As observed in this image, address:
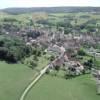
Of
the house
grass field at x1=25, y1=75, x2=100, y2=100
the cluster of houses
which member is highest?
grass field at x1=25, y1=75, x2=100, y2=100

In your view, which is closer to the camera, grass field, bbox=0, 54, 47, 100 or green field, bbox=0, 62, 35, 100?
green field, bbox=0, 62, 35, 100

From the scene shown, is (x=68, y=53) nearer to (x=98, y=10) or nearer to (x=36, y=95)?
(x=36, y=95)

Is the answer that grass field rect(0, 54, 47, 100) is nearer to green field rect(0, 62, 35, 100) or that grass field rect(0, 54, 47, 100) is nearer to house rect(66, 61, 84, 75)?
green field rect(0, 62, 35, 100)

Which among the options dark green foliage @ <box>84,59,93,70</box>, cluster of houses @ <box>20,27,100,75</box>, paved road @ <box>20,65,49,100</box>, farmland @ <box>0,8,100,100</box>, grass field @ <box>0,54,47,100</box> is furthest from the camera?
dark green foliage @ <box>84,59,93,70</box>

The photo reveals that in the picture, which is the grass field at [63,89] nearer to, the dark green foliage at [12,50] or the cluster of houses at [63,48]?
the cluster of houses at [63,48]

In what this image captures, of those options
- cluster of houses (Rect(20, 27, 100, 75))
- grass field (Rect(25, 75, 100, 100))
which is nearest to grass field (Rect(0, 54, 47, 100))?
grass field (Rect(25, 75, 100, 100))

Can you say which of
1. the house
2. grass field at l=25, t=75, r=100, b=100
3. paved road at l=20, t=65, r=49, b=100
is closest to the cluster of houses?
the house

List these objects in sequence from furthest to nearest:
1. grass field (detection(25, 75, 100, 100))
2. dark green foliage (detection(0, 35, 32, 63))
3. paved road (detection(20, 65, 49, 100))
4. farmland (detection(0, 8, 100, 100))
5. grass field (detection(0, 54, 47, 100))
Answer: dark green foliage (detection(0, 35, 32, 63)), farmland (detection(0, 8, 100, 100)), grass field (detection(25, 75, 100, 100)), grass field (detection(0, 54, 47, 100)), paved road (detection(20, 65, 49, 100))

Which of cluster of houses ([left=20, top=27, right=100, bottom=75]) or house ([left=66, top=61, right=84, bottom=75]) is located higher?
house ([left=66, top=61, right=84, bottom=75])

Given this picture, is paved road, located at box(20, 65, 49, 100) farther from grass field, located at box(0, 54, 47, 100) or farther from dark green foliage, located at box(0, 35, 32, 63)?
dark green foliage, located at box(0, 35, 32, 63)
